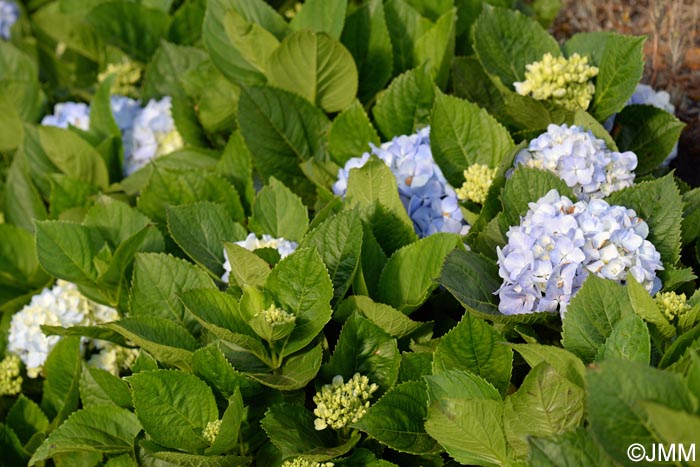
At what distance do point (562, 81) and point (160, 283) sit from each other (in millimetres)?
868

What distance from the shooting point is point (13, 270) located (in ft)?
6.65

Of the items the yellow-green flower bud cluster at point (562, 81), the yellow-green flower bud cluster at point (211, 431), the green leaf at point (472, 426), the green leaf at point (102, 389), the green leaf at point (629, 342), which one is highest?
the yellow-green flower bud cluster at point (562, 81)

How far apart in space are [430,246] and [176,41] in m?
1.31

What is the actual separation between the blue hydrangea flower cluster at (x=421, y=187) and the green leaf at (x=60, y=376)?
640 millimetres

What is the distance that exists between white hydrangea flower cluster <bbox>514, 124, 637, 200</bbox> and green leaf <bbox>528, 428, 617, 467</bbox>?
543 mm

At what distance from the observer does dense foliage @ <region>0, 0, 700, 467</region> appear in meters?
1.21

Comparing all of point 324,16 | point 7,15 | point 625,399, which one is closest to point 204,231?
point 324,16

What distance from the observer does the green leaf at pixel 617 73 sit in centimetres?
161

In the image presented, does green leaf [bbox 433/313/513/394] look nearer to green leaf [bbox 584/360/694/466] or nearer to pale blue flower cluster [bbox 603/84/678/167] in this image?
green leaf [bbox 584/360/694/466]

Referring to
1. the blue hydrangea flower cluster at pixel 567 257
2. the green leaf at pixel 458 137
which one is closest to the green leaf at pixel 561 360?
the blue hydrangea flower cluster at pixel 567 257

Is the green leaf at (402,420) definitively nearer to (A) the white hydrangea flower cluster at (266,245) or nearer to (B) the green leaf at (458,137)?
(A) the white hydrangea flower cluster at (266,245)

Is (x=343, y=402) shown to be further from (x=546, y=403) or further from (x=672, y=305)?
(x=672, y=305)

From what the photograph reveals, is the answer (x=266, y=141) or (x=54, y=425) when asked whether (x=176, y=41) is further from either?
(x=54, y=425)

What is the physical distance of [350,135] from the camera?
1.81m
